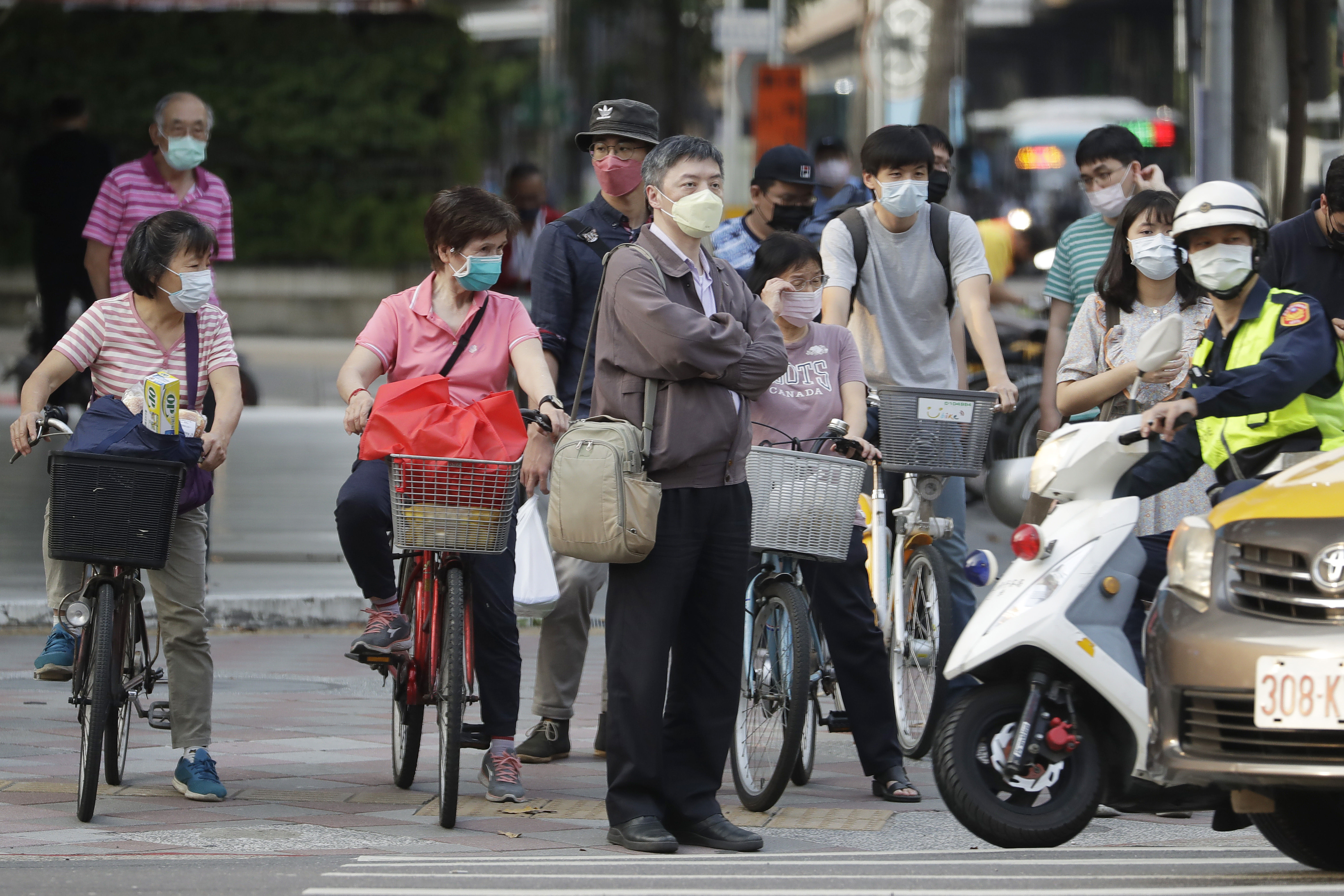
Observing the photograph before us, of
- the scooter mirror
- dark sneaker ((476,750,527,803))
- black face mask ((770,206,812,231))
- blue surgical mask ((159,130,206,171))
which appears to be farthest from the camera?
blue surgical mask ((159,130,206,171))

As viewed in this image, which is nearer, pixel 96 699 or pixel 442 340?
pixel 96 699

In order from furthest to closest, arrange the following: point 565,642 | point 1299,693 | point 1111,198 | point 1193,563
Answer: point 1111,198 → point 565,642 → point 1193,563 → point 1299,693

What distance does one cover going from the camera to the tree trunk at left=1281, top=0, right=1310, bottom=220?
1409 centimetres

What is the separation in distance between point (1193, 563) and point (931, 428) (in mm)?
2071

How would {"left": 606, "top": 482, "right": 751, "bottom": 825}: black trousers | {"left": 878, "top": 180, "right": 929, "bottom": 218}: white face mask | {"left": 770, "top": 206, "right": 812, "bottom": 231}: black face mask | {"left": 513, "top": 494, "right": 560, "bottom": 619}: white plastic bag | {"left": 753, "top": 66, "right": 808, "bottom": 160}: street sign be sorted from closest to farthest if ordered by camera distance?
1. {"left": 606, "top": 482, "right": 751, "bottom": 825}: black trousers
2. {"left": 513, "top": 494, "right": 560, "bottom": 619}: white plastic bag
3. {"left": 878, "top": 180, "right": 929, "bottom": 218}: white face mask
4. {"left": 770, "top": 206, "right": 812, "bottom": 231}: black face mask
5. {"left": 753, "top": 66, "right": 808, "bottom": 160}: street sign

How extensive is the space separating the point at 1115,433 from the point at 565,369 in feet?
7.34

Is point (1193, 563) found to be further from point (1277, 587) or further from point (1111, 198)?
point (1111, 198)

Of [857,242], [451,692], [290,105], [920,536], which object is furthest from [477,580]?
[290,105]

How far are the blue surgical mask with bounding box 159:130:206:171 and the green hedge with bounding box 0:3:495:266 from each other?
1824 cm

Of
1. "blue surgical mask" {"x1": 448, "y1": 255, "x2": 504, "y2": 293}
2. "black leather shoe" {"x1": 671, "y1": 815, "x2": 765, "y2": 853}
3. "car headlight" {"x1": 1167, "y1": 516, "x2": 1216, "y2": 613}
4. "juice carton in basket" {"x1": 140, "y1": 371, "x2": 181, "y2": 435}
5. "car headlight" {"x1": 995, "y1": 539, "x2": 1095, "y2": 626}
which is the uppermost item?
"blue surgical mask" {"x1": 448, "y1": 255, "x2": 504, "y2": 293}

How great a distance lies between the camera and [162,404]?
248 inches

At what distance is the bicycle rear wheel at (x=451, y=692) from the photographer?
6039 millimetres

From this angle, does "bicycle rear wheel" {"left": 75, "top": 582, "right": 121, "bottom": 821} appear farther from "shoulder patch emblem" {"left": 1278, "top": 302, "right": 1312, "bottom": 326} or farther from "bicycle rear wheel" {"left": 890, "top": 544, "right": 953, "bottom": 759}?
"shoulder patch emblem" {"left": 1278, "top": 302, "right": 1312, "bottom": 326}

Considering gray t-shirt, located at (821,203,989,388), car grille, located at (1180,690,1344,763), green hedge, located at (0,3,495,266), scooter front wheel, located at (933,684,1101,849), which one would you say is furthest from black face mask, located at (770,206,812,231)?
green hedge, located at (0,3,495,266)
